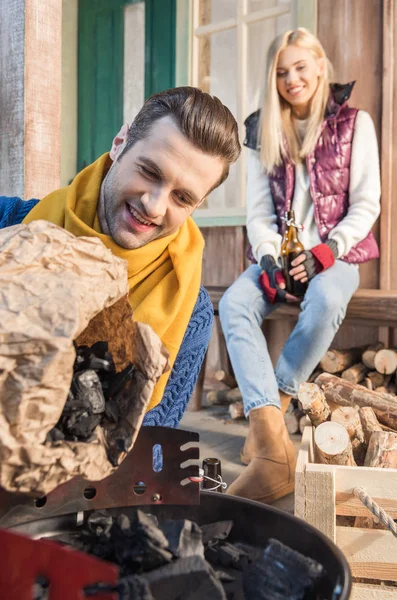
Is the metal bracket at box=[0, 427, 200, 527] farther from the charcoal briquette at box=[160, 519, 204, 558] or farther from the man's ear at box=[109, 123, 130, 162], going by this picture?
the man's ear at box=[109, 123, 130, 162]

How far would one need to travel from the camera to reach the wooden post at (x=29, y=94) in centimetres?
145

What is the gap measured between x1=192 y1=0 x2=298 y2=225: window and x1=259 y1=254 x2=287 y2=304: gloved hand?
38.4 inches

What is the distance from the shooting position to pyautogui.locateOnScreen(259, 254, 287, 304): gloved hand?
9.00 feet

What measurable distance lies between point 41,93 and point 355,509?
49.0 inches

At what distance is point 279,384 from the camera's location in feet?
8.39

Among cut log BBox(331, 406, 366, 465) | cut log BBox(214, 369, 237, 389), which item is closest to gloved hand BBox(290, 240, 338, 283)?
cut log BBox(331, 406, 366, 465)

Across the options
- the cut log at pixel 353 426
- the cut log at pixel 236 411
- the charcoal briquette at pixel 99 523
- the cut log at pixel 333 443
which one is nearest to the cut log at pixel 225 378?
the cut log at pixel 236 411

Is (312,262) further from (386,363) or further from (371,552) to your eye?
(371,552)

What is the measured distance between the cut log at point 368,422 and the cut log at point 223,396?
179 cm

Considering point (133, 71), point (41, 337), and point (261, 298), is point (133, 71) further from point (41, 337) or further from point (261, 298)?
point (41, 337)

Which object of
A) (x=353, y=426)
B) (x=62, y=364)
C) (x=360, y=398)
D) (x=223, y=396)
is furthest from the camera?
(x=223, y=396)

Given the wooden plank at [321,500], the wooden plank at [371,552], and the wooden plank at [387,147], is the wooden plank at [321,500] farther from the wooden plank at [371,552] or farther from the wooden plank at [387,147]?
the wooden plank at [387,147]

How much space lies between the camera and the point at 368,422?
67.6 inches

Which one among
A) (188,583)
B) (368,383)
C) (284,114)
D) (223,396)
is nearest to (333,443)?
(188,583)
